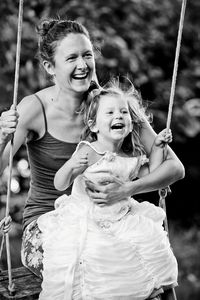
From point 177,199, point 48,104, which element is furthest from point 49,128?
point 177,199

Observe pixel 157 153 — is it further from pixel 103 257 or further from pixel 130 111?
pixel 103 257

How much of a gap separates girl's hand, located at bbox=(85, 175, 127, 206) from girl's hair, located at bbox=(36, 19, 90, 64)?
49 centimetres

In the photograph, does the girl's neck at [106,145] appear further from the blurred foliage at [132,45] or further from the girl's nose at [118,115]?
the blurred foliage at [132,45]

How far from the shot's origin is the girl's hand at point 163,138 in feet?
6.45

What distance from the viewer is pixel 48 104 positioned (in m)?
2.21

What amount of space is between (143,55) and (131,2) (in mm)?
369

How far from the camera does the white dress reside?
1749mm

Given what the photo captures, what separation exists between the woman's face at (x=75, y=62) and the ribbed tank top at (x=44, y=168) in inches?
6.1

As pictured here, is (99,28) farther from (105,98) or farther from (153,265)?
(153,265)

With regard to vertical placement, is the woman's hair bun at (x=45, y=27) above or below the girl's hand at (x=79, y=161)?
above

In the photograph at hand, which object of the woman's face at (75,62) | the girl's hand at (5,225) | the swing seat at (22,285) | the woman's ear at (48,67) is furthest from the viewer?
the woman's ear at (48,67)

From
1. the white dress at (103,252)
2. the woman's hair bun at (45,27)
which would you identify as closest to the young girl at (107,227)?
the white dress at (103,252)

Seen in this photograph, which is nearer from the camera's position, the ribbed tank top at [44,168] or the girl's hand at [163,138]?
the girl's hand at [163,138]

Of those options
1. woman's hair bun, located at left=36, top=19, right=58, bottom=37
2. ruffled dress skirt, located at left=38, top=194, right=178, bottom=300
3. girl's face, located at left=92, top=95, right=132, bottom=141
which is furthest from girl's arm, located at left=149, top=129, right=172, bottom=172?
woman's hair bun, located at left=36, top=19, right=58, bottom=37
